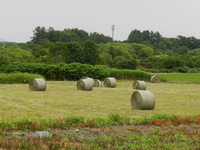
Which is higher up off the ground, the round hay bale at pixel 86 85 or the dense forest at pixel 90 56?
the dense forest at pixel 90 56

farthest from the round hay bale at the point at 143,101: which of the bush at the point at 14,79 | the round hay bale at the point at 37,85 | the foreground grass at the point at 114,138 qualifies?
the bush at the point at 14,79

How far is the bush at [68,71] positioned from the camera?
169 ft

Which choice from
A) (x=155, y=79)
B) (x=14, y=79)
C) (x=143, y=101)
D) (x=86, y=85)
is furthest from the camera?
(x=155, y=79)

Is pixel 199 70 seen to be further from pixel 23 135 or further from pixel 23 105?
pixel 23 135

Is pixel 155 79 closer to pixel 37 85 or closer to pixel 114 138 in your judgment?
pixel 37 85

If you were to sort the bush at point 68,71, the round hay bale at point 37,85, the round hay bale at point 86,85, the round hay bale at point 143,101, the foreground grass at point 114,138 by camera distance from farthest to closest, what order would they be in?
the bush at point 68,71 < the round hay bale at point 86,85 < the round hay bale at point 37,85 < the round hay bale at point 143,101 < the foreground grass at point 114,138

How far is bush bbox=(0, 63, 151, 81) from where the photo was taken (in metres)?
51.6

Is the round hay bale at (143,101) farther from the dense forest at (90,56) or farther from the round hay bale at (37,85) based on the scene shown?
the dense forest at (90,56)

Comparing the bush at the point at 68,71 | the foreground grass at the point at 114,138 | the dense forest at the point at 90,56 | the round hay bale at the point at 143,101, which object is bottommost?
the foreground grass at the point at 114,138

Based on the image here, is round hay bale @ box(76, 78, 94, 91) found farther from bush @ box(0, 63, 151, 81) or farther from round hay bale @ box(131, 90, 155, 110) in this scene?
bush @ box(0, 63, 151, 81)

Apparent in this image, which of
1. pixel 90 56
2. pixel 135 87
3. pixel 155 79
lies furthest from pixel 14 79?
pixel 90 56

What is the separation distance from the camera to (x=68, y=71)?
52719 mm

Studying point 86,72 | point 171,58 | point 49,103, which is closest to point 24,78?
point 86,72

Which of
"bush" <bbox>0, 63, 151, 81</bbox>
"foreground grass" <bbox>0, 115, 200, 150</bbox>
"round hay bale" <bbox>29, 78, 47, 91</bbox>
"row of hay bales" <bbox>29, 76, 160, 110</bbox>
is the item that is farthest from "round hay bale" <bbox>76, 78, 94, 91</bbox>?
"bush" <bbox>0, 63, 151, 81</bbox>
